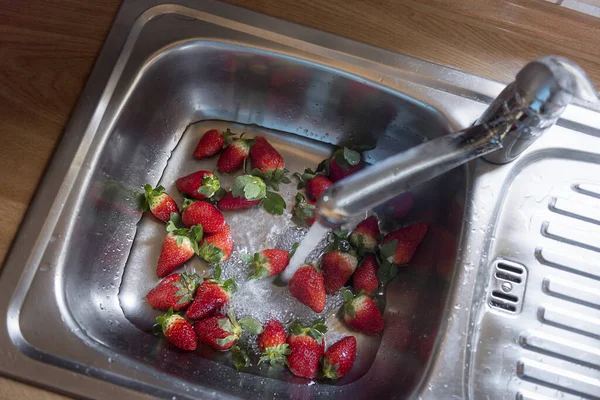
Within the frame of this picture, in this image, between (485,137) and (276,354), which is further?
(276,354)

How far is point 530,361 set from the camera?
2.63 ft

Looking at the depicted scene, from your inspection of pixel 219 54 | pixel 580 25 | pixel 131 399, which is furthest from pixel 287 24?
pixel 131 399

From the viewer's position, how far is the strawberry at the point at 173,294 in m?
0.90

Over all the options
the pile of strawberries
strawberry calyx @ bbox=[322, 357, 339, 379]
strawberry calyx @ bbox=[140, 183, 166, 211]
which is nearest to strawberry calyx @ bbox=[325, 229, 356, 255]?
the pile of strawberries

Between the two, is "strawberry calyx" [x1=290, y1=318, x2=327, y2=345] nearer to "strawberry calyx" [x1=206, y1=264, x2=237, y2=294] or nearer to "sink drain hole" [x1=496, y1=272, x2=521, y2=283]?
"strawberry calyx" [x1=206, y1=264, x2=237, y2=294]

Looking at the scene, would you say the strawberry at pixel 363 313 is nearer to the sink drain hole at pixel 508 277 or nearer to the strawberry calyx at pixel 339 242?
the strawberry calyx at pixel 339 242

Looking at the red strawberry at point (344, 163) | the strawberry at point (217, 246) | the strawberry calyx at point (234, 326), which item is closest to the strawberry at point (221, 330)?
the strawberry calyx at point (234, 326)

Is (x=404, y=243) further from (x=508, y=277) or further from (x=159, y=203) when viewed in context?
(x=159, y=203)

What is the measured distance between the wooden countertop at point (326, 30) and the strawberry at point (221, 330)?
0.35m

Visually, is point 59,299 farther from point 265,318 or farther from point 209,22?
point 209,22

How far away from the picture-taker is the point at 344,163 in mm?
992

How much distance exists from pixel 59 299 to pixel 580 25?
0.95 metres

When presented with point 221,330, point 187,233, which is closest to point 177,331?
point 221,330

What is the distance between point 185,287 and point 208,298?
0.05 meters
